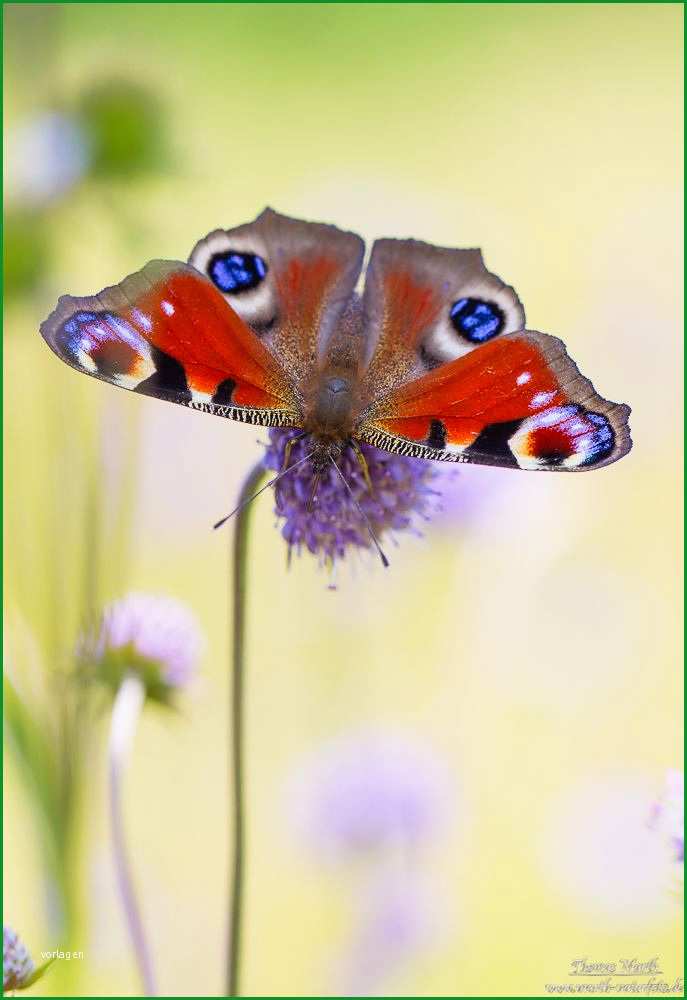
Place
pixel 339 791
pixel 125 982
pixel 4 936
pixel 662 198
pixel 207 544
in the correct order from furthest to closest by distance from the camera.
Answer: pixel 662 198 < pixel 207 544 < pixel 339 791 < pixel 125 982 < pixel 4 936

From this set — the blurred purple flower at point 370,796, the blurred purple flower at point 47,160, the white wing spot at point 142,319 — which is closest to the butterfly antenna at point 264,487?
the white wing spot at point 142,319

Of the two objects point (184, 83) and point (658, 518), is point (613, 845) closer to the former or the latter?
point (658, 518)

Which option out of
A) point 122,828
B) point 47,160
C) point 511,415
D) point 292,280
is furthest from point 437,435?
point 47,160

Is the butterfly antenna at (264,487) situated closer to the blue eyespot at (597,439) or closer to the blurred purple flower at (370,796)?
the blue eyespot at (597,439)

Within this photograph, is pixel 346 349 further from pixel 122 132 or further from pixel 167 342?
pixel 122 132

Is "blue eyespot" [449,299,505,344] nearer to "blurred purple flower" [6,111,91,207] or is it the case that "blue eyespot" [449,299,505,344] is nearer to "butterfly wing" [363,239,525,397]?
"butterfly wing" [363,239,525,397]

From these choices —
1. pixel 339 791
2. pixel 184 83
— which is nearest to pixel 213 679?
pixel 339 791
